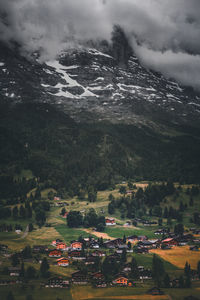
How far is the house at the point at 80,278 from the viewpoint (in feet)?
258

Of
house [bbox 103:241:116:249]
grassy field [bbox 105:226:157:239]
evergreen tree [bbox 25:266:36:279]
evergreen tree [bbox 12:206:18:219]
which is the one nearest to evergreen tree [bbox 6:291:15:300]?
evergreen tree [bbox 25:266:36:279]

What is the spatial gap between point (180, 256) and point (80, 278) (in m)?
34.2

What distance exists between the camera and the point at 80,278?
7975 centimetres

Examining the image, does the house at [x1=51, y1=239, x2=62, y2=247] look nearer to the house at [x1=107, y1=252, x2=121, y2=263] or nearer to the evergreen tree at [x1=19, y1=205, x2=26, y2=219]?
the house at [x1=107, y1=252, x2=121, y2=263]

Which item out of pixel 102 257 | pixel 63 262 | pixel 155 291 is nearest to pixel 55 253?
pixel 63 262

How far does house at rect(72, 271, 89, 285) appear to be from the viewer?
7868 cm

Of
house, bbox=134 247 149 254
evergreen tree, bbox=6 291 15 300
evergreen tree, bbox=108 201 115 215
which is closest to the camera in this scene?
evergreen tree, bbox=6 291 15 300

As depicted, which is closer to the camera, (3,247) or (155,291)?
(155,291)

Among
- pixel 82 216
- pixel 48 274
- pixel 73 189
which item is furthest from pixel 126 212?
pixel 48 274

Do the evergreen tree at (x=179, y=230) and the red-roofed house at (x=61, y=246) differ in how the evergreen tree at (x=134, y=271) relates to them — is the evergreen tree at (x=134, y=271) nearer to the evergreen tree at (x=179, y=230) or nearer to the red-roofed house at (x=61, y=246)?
the red-roofed house at (x=61, y=246)

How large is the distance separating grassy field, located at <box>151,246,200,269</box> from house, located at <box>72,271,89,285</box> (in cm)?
2628

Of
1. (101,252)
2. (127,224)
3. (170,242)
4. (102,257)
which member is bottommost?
(102,257)

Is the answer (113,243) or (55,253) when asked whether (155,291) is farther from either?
(113,243)

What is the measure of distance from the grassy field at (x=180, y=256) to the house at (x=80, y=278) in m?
26.3
